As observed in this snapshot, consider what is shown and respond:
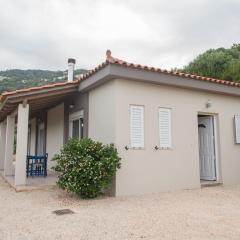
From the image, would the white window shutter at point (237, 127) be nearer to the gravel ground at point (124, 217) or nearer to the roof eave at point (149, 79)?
the roof eave at point (149, 79)

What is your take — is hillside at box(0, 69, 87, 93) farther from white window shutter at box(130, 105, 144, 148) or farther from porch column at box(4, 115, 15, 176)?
white window shutter at box(130, 105, 144, 148)

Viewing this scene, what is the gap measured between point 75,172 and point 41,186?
281cm

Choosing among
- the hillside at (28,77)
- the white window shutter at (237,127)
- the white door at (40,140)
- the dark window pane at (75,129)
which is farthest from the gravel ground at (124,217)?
the hillside at (28,77)

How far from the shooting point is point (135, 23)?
1455cm

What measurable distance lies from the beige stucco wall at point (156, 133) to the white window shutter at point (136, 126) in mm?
167

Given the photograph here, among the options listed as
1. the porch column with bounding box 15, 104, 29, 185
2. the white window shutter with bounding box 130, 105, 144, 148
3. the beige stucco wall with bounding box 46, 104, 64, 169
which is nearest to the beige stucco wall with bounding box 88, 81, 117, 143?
the white window shutter with bounding box 130, 105, 144, 148

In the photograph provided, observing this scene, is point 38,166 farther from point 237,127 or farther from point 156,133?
point 237,127

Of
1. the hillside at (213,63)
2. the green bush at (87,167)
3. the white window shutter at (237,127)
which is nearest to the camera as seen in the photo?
the green bush at (87,167)

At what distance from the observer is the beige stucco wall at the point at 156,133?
9203mm

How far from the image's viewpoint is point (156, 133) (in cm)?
988

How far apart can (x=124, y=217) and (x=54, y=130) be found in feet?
32.6

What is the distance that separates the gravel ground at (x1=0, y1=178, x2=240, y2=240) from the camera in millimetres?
5312

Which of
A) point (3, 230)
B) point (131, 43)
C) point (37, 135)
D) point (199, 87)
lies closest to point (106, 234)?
point (3, 230)

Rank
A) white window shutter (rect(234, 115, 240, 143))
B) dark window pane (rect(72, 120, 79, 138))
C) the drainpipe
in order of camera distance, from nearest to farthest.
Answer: white window shutter (rect(234, 115, 240, 143))
dark window pane (rect(72, 120, 79, 138))
the drainpipe
